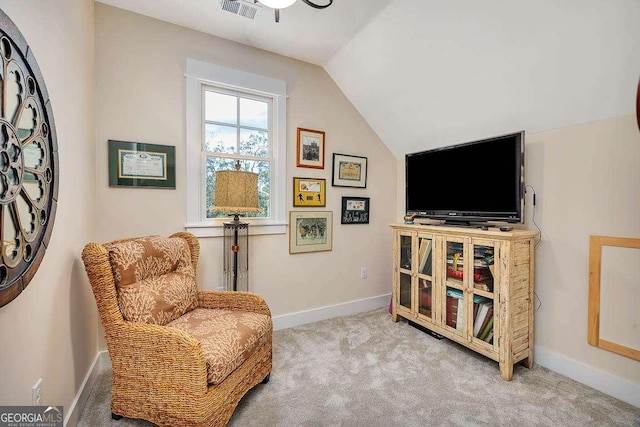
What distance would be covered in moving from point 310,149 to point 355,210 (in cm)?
85

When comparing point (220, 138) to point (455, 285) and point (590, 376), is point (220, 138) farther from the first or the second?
point (590, 376)

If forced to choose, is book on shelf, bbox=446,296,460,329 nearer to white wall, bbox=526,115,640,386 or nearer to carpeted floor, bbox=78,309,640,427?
carpeted floor, bbox=78,309,640,427

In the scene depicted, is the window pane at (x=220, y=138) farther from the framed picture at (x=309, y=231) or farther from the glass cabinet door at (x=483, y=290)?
the glass cabinet door at (x=483, y=290)

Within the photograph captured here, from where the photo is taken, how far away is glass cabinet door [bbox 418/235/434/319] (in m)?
2.61

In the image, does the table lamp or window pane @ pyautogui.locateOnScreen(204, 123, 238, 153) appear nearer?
the table lamp

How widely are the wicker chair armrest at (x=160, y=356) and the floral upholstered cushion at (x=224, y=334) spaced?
0.22 ft

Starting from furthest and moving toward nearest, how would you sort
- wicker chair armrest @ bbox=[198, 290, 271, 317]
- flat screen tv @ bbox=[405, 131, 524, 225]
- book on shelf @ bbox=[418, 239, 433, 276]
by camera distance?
1. book on shelf @ bbox=[418, 239, 433, 276]
2. flat screen tv @ bbox=[405, 131, 524, 225]
3. wicker chair armrest @ bbox=[198, 290, 271, 317]

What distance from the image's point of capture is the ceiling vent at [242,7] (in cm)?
207

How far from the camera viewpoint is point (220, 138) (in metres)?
2.58

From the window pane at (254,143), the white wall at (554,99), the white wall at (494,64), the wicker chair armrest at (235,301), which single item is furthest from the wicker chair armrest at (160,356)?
the white wall at (494,64)

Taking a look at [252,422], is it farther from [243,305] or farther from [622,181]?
[622,181]

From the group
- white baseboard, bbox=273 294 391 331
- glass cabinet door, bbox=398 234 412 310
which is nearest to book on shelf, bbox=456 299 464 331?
glass cabinet door, bbox=398 234 412 310

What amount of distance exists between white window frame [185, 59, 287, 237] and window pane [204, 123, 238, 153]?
73 mm

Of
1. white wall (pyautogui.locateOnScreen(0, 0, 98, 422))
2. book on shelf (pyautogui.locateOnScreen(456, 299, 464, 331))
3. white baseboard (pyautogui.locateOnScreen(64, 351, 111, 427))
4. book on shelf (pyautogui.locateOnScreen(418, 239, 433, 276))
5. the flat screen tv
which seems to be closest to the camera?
white wall (pyautogui.locateOnScreen(0, 0, 98, 422))
